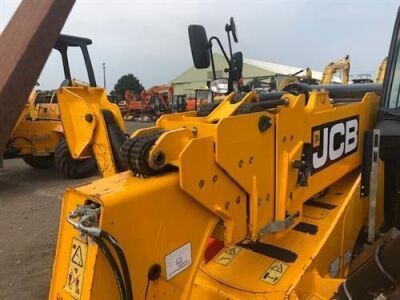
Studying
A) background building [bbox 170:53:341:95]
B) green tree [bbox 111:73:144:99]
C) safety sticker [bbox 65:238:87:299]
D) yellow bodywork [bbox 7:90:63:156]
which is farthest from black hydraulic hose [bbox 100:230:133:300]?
green tree [bbox 111:73:144:99]

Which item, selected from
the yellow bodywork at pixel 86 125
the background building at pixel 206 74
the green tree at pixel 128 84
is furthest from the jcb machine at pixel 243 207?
the green tree at pixel 128 84

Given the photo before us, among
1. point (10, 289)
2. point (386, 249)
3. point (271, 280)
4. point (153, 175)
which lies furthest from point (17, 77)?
point (10, 289)

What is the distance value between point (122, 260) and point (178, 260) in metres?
0.27

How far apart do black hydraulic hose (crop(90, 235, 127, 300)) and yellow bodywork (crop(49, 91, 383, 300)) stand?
26 millimetres

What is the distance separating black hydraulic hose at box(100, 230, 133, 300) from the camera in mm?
1209

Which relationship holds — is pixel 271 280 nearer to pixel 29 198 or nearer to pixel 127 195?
pixel 127 195

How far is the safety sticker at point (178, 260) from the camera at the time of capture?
1.43 metres

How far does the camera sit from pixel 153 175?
142 cm

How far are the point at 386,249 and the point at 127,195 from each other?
1.05 metres

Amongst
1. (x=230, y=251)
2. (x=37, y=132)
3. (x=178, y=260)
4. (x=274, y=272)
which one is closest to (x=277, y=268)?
(x=274, y=272)

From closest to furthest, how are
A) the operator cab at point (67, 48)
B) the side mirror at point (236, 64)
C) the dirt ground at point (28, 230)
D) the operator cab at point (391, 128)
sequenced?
the operator cab at point (391, 128) → the side mirror at point (236, 64) → the dirt ground at point (28, 230) → the operator cab at point (67, 48)

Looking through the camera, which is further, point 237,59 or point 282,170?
point 237,59

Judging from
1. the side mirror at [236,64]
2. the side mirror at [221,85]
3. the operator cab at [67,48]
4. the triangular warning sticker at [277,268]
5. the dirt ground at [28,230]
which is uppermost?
the operator cab at [67,48]

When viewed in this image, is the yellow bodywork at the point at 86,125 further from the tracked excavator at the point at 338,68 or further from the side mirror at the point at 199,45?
the tracked excavator at the point at 338,68
